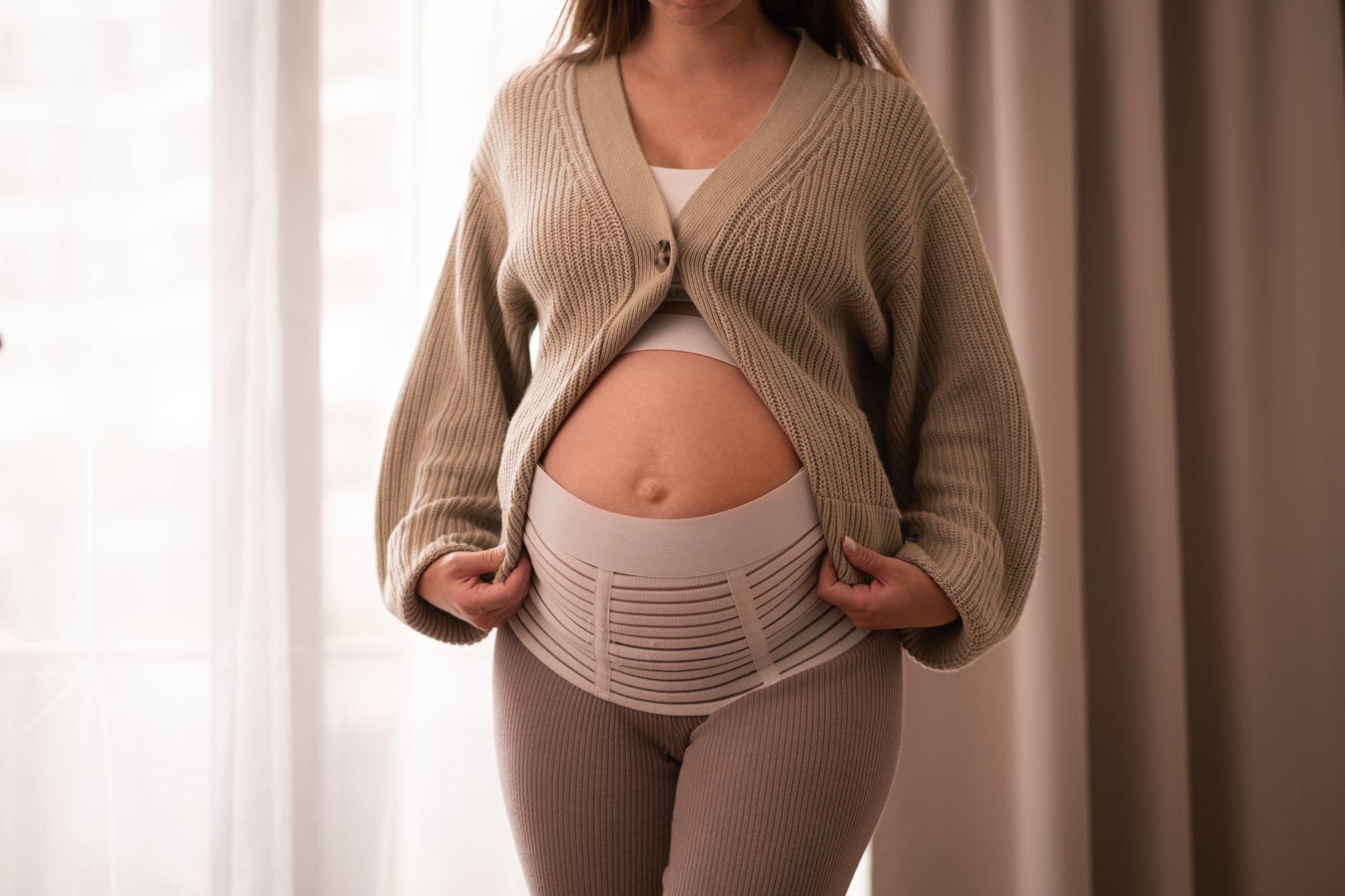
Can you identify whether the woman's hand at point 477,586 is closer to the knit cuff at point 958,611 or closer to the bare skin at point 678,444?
the bare skin at point 678,444

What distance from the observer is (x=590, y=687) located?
0.93m

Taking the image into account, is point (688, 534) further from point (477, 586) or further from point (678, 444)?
point (477, 586)

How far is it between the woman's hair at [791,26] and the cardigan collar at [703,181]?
2.4 inches

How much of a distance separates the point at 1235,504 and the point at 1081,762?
52 cm

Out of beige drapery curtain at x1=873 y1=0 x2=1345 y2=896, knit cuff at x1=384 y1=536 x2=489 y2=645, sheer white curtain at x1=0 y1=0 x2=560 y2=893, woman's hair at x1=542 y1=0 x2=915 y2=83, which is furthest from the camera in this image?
beige drapery curtain at x1=873 y1=0 x2=1345 y2=896

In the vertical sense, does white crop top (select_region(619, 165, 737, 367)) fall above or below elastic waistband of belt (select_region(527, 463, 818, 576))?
above

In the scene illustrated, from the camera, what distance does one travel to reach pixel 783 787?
872 millimetres

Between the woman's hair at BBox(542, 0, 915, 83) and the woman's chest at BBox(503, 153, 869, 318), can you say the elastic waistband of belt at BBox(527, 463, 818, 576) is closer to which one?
the woman's chest at BBox(503, 153, 869, 318)

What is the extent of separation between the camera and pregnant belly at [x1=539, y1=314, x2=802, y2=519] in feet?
2.93

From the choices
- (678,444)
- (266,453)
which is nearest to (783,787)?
(678,444)

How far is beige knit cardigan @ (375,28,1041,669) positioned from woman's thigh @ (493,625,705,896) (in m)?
0.14

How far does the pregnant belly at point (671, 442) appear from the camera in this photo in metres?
0.89

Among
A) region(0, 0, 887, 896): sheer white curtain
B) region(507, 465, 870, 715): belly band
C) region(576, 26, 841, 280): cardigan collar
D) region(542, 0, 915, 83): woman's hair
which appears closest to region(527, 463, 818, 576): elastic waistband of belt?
region(507, 465, 870, 715): belly band

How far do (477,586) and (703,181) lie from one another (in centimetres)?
43
